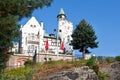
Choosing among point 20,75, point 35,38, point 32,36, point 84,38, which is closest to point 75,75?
point 20,75

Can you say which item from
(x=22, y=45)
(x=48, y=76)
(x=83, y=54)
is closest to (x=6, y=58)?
(x=48, y=76)

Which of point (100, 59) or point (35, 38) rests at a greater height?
point (35, 38)

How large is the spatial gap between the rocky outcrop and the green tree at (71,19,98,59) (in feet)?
81.9

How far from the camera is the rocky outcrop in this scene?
36.3 meters

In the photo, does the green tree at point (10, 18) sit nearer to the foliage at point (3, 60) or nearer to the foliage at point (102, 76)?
the foliage at point (3, 60)

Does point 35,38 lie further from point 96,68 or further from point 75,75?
point 75,75

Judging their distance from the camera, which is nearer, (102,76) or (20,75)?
(20,75)

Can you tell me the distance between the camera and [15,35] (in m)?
18.3

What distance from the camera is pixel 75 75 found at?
3694 cm

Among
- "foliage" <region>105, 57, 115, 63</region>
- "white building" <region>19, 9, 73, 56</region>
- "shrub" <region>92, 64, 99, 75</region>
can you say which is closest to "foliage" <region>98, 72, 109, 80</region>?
"shrub" <region>92, 64, 99, 75</region>

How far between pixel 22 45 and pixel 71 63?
1636 inches

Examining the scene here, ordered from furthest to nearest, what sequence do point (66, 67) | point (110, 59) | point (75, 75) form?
1. point (110, 59)
2. point (66, 67)
3. point (75, 75)

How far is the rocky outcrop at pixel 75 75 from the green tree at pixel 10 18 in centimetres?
1750

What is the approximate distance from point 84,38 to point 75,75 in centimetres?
2662
